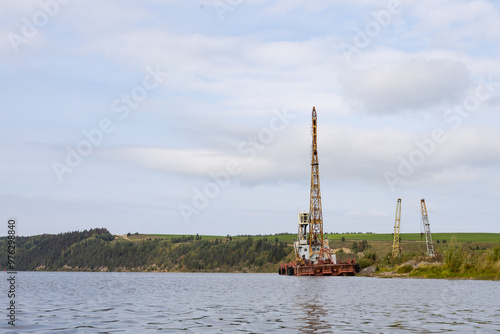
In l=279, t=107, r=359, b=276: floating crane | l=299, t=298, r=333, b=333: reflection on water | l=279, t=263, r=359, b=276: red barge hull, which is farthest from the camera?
l=279, t=107, r=359, b=276: floating crane

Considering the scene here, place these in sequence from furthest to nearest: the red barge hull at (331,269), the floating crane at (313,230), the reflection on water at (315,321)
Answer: the floating crane at (313,230)
the red barge hull at (331,269)
the reflection on water at (315,321)

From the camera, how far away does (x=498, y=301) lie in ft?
146

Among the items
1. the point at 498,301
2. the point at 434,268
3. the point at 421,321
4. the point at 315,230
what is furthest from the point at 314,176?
the point at 421,321

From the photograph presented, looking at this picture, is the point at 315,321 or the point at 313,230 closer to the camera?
the point at 315,321

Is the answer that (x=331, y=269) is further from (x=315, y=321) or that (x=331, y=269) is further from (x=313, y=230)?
(x=315, y=321)

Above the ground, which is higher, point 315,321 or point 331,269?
point 331,269

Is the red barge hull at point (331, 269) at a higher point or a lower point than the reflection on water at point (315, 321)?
higher

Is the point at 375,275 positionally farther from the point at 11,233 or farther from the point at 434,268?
the point at 11,233

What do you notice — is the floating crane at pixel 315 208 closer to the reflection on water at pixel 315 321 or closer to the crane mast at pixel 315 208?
the crane mast at pixel 315 208

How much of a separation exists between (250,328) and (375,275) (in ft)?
348

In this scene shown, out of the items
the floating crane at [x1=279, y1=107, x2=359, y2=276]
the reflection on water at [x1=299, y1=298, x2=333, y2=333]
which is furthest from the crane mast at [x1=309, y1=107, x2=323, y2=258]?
the reflection on water at [x1=299, y1=298, x2=333, y2=333]

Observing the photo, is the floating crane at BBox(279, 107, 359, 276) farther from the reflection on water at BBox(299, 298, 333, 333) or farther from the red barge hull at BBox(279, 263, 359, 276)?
the reflection on water at BBox(299, 298, 333, 333)

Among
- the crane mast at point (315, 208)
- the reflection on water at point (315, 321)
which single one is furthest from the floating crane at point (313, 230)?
the reflection on water at point (315, 321)

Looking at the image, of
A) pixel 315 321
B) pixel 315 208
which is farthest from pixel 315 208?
pixel 315 321
